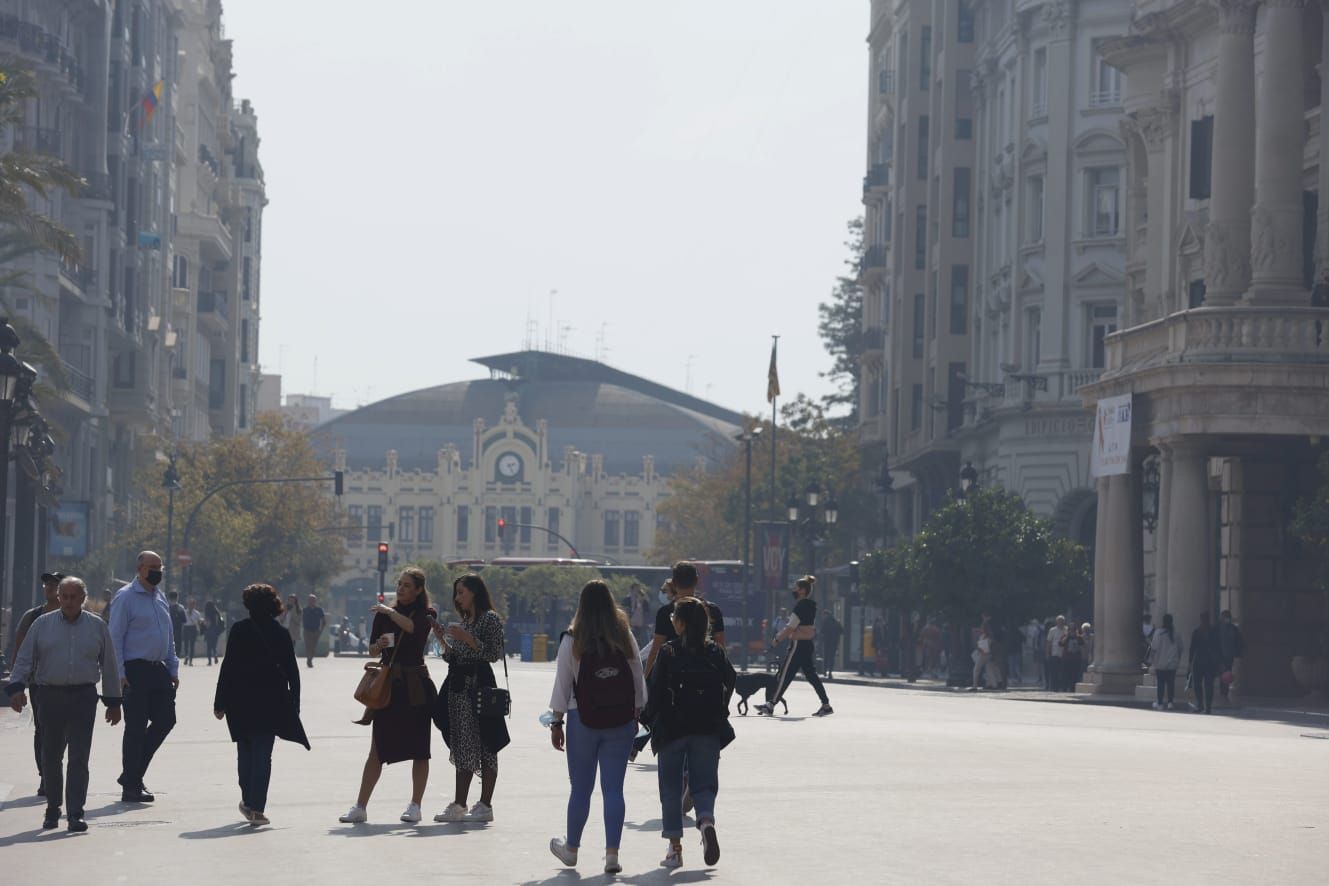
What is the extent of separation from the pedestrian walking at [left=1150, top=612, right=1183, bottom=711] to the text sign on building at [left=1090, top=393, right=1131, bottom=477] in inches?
161

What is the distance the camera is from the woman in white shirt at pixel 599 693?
572 inches

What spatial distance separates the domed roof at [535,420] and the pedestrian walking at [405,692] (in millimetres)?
168426

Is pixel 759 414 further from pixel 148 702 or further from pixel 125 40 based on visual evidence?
pixel 148 702

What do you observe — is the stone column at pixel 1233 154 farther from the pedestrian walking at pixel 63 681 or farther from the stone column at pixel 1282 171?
the pedestrian walking at pixel 63 681

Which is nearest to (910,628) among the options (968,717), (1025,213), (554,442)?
(1025,213)

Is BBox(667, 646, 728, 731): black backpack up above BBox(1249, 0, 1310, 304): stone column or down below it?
below

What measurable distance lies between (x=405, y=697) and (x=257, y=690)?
37.0 inches

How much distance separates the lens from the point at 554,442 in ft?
618

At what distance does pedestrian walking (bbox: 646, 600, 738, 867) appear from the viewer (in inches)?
575

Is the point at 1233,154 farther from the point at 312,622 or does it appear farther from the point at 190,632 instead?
the point at 190,632

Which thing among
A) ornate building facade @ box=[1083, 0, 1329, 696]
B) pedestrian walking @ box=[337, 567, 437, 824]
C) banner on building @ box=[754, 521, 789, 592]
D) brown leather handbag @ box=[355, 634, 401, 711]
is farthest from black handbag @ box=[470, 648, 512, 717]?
banner on building @ box=[754, 521, 789, 592]

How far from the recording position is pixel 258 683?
55.3ft

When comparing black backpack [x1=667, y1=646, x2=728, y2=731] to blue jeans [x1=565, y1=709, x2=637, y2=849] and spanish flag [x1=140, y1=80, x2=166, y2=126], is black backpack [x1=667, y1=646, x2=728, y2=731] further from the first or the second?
spanish flag [x1=140, y1=80, x2=166, y2=126]

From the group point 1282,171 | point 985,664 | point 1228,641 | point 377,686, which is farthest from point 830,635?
point 377,686
